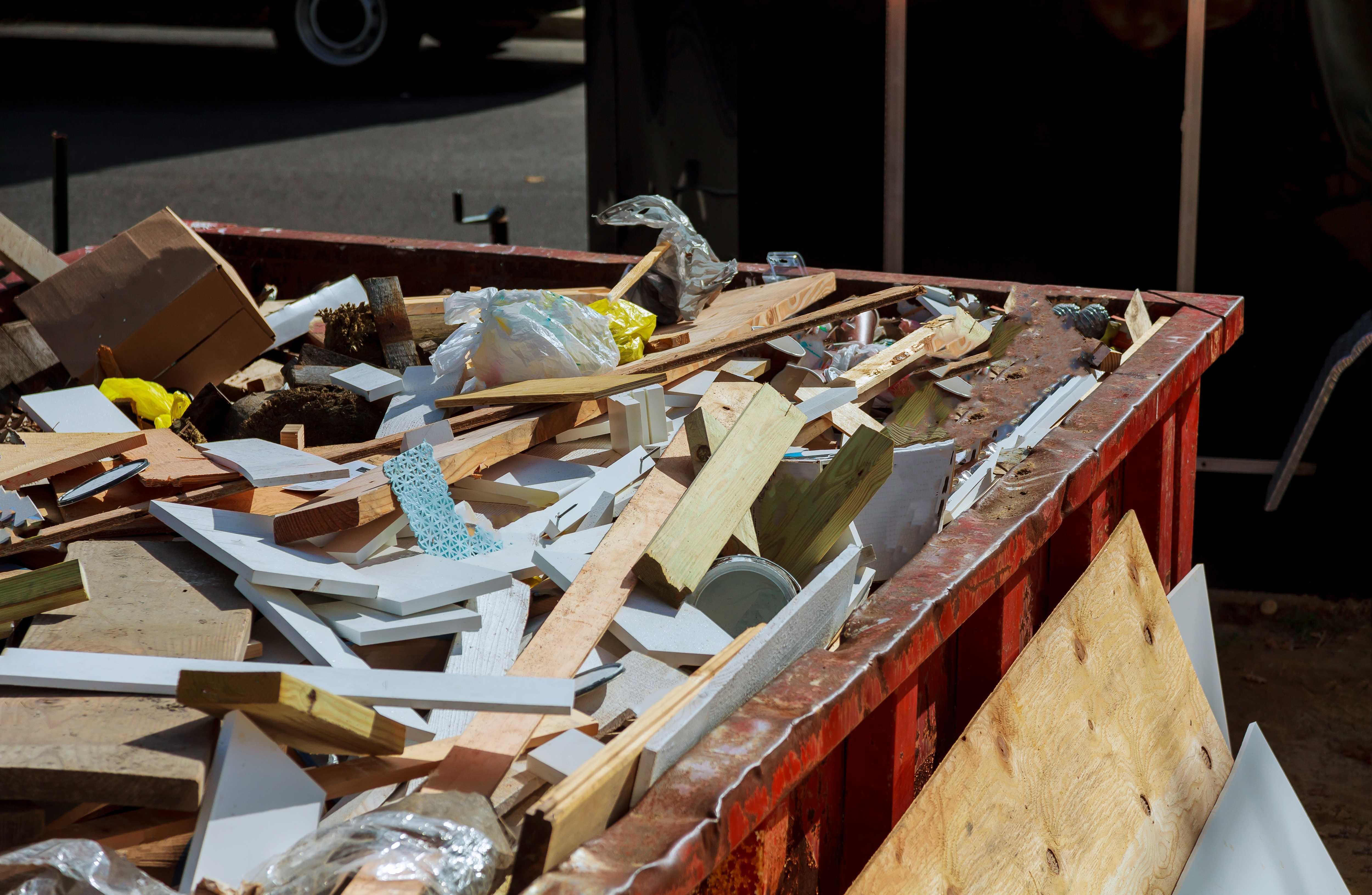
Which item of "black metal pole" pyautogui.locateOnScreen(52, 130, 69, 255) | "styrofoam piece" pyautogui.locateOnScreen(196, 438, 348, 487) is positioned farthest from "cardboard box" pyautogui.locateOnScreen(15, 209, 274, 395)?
"black metal pole" pyautogui.locateOnScreen(52, 130, 69, 255)

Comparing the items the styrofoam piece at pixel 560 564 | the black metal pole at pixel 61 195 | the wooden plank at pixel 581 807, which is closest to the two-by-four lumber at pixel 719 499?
the styrofoam piece at pixel 560 564

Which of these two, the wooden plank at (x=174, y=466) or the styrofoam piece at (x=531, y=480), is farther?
the styrofoam piece at (x=531, y=480)

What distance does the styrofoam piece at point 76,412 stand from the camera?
257 cm

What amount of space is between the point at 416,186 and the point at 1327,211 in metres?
7.18

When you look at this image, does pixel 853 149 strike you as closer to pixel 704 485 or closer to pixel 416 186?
pixel 704 485

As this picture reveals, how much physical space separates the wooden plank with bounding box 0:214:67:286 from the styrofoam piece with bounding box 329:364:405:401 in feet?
3.12

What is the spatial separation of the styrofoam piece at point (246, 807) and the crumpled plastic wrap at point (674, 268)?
6.45ft

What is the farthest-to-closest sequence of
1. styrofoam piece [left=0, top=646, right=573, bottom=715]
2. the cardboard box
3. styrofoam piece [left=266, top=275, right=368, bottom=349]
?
styrofoam piece [left=266, top=275, right=368, bottom=349] < the cardboard box < styrofoam piece [left=0, top=646, right=573, bottom=715]

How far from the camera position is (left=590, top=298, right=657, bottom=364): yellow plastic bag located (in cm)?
294

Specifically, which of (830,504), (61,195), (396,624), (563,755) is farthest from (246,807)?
(61,195)

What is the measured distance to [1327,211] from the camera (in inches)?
150

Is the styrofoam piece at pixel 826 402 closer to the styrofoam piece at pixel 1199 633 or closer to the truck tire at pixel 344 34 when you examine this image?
the styrofoam piece at pixel 1199 633

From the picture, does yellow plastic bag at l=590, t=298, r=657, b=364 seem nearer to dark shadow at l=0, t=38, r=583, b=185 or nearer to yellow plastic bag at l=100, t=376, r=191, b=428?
yellow plastic bag at l=100, t=376, r=191, b=428

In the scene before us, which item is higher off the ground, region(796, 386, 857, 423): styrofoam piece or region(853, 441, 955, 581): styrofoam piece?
region(796, 386, 857, 423): styrofoam piece
